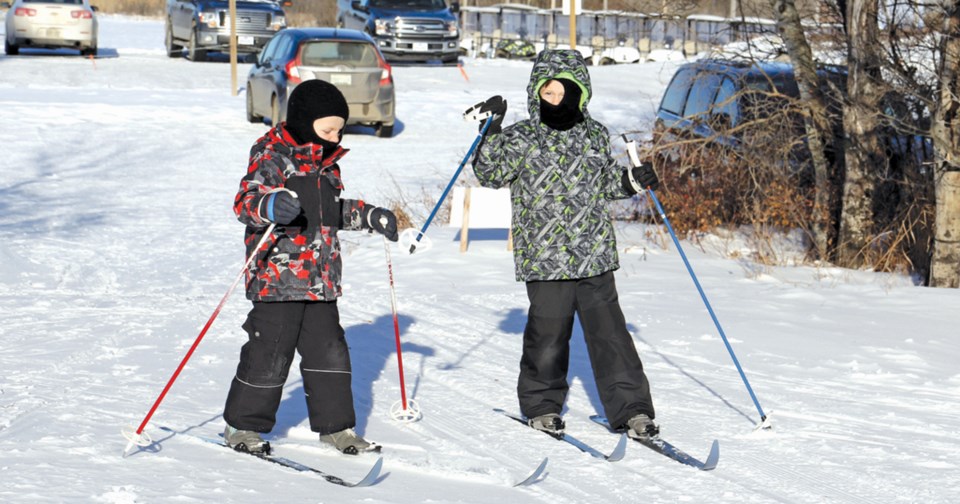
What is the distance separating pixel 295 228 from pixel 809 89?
259 inches

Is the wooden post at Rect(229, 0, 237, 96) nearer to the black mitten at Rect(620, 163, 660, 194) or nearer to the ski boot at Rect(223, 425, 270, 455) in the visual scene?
the black mitten at Rect(620, 163, 660, 194)

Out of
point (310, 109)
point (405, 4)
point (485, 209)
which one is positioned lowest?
point (485, 209)

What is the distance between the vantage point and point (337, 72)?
18.2 m

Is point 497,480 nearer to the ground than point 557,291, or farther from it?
nearer to the ground

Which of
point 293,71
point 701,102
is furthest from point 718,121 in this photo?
point 293,71

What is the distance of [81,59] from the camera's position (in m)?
26.4

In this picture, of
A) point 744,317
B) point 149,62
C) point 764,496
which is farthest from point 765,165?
point 149,62

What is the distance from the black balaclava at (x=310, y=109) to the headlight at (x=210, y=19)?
69.3 feet

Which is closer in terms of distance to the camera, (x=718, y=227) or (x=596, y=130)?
(x=596, y=130)

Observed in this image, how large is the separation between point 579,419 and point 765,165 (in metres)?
5.67

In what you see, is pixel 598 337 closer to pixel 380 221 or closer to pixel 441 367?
pixel 380 221

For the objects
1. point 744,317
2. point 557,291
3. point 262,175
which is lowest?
point 744,317

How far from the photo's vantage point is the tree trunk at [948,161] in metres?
9.21

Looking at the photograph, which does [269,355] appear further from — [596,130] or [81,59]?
[81,59]
